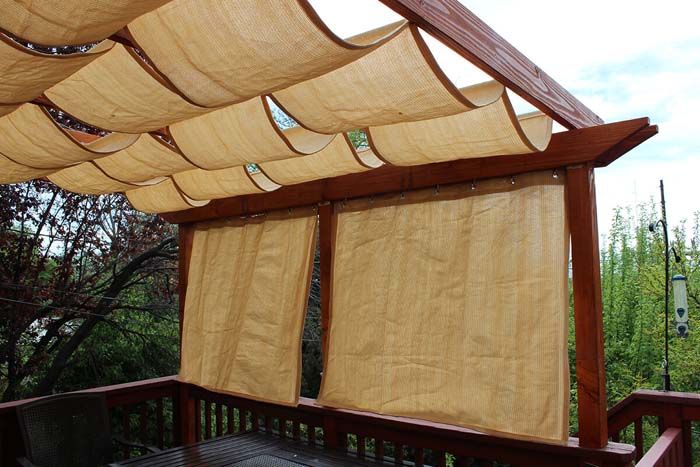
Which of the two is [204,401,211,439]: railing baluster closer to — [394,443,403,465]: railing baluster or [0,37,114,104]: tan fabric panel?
[394,443,403,465]: railing baluster

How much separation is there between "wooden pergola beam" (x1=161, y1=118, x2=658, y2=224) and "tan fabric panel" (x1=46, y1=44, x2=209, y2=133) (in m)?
1.35

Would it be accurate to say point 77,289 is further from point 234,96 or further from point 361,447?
point 234,96

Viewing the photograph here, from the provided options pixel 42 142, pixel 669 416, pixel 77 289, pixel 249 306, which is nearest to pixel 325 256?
pixel 249 306

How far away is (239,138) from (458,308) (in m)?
1.32

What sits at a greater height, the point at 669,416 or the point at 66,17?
the point at 66,17

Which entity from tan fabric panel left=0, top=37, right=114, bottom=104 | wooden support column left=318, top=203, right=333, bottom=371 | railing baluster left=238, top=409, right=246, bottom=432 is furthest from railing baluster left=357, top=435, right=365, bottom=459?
tan fabric panel left=0, top=37, right=114, bottom=104

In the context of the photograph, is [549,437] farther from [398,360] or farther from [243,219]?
[243,219]

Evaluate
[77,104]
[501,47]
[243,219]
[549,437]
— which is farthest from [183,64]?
[243,219]

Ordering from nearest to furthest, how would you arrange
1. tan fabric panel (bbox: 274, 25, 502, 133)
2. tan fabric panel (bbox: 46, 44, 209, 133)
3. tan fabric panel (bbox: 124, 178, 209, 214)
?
tan fabric panel (bbox: 274, 25, 502, 133), tan fabric panel (bbox: 46, 44, 209, 133), tan fabric panel (bbox: 124, 178, 209, 214)

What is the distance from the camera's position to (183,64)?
144 centimetres

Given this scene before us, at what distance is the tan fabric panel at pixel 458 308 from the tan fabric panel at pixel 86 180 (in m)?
1.30

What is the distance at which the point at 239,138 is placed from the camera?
2.18 m

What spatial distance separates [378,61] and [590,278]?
4.55 ft

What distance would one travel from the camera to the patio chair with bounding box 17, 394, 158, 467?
2.93 m
